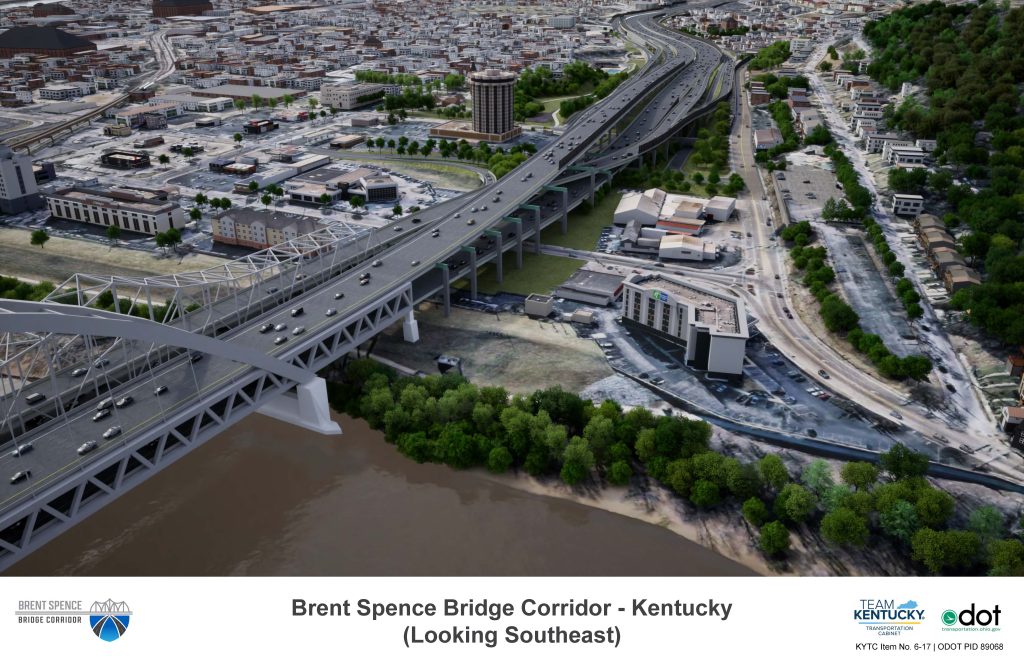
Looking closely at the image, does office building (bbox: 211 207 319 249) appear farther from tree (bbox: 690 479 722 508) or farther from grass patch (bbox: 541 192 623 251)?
tree (bbox: 690 479 722 508)

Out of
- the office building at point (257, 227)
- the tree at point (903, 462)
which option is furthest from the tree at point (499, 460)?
the office building at point (257, 227)

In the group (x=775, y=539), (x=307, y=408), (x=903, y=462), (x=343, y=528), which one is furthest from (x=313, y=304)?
(x=903, y=462)

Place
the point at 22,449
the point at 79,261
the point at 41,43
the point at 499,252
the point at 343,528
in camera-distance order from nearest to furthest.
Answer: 1. the point at 22,449
2. the point at 343,528
3. the point at 499,252
4. the point at 79,261
5. the point at 41,43

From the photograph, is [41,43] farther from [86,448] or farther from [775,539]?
[775,539]

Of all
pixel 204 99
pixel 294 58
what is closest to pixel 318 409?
pixel 204 99

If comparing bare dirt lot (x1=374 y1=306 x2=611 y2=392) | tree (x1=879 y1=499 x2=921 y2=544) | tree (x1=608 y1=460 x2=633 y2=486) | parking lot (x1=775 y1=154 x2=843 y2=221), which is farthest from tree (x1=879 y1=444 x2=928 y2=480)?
parking lot (x1=775 y1=154 x2=843 y2=221)
